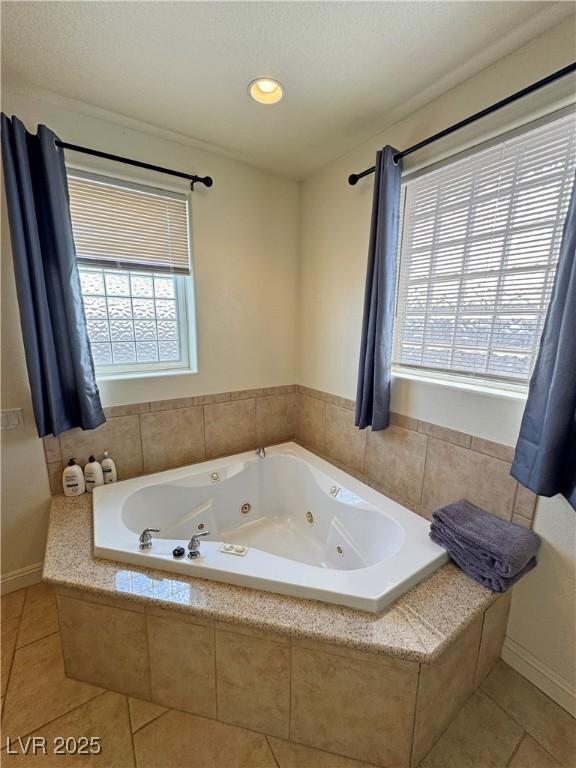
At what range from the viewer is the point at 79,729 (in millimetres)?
1221

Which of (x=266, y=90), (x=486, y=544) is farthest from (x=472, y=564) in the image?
(x=266, y=90)

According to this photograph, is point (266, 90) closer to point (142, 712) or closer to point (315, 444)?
point (315, 444)

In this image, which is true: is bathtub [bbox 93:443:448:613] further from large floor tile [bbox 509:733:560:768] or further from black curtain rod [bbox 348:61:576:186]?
black curtain rod [bbox 348:61:576:186]

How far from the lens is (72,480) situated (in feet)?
5.90

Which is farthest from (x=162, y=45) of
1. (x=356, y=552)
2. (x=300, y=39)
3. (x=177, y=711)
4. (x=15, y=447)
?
(x=177, y=711)

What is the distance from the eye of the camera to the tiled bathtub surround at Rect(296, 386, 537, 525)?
1.42 metres

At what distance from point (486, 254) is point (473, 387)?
0.59 meters

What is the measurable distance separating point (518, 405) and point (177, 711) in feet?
6.05

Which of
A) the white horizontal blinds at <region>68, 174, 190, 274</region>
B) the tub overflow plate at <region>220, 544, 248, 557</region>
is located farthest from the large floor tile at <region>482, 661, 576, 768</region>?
the white horizontal blinds at <region>68, 174, 190, 274</region>

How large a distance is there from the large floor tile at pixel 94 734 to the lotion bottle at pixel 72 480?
3.08 feet

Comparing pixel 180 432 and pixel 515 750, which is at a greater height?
pixel 180 432

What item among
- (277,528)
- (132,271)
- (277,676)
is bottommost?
(277,528)

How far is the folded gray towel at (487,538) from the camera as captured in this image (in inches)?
47.6

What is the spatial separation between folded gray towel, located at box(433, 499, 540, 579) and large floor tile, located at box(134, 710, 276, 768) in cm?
103
